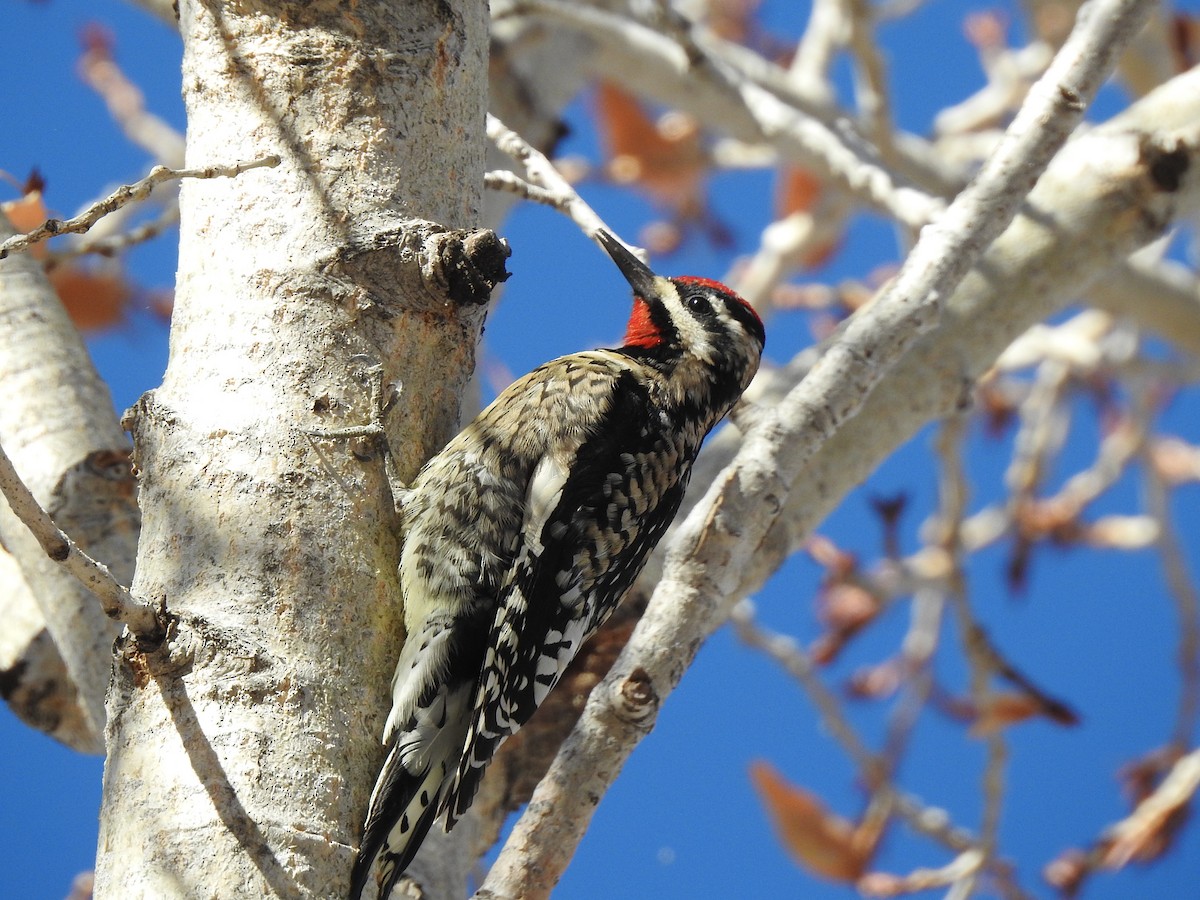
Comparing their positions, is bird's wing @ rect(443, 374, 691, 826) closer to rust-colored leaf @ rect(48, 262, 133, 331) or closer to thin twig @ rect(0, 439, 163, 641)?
thin twig @ rect(0, 439, 163, 641)

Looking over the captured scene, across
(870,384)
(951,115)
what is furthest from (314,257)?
(951,115)

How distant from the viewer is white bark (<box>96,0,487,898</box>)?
172 cm

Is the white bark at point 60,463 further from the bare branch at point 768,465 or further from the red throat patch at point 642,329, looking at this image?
the red throat patch at point 642,329

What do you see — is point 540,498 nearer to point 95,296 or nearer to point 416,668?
point 416,668

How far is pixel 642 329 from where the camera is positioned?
11.0ft

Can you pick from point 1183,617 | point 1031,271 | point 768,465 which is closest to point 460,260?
point 768,465

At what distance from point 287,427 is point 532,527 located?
76cm

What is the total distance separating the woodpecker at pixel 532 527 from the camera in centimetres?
227

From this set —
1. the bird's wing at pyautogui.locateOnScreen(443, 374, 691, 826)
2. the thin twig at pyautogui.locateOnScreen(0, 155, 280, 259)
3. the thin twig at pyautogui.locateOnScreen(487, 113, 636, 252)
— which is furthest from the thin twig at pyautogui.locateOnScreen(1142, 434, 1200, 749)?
the thin twig at pyautogui.locateOnScreen(0, 155, 280, 259)

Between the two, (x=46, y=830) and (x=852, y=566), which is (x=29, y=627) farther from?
(x=46, y=830)

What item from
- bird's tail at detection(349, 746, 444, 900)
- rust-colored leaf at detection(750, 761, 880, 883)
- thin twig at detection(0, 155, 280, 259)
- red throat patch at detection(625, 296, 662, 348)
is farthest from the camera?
rust-colored leaf at detection(750, 761, 880, 883)

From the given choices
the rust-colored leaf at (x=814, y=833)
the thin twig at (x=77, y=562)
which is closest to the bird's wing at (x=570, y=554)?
the thin twig at (x=77, y=562)

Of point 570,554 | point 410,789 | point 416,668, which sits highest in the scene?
point 570,554

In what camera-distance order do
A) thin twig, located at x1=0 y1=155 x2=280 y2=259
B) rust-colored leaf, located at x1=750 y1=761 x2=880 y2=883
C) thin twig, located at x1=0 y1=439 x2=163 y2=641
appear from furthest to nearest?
rust-colored leaf, located at x1=750 y1=761 x2=880 y2=883, thin twig, located at x1=0 y1=155 x2=280 y2=259, thin twig, located at x1=0 y1=439 x2=163 y2=641
